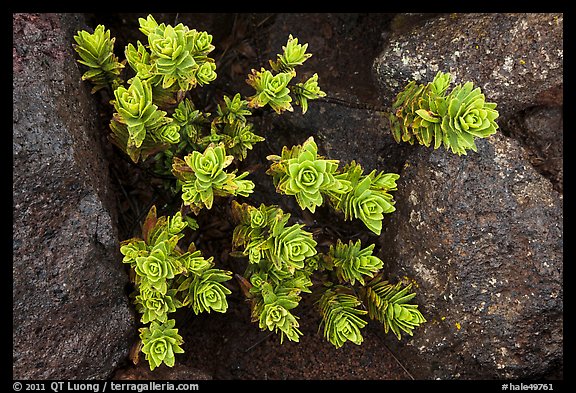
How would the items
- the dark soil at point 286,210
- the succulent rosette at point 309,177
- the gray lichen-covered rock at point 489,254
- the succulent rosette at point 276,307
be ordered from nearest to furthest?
1. the succulent rosette at point 309,177
2. the succulent rosette at point 276,307
3. the gray lichen-covered rock at point 489,254
4. the dark soil at point 286,210

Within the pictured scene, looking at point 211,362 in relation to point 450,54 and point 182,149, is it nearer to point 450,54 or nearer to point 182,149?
point 182,149

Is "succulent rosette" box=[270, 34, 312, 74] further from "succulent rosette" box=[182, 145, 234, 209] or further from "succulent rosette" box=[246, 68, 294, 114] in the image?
"succulent rosette" box=[182, 145, 234, 209]

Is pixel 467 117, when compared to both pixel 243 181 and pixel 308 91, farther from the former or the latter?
pixel 243 181

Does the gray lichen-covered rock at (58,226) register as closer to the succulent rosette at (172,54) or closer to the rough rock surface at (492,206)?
the succulent rosette at (172,54)

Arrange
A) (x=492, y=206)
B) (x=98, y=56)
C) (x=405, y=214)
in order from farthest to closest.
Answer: (x=405, y=214) < (x=492, y=206) < (x=98, y=56)

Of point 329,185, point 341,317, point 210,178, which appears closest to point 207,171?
point 210,178

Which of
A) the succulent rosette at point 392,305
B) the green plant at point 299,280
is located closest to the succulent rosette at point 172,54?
the green plant at point 299,280
